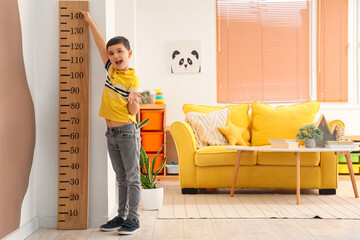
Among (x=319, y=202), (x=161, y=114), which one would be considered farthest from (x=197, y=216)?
(x=161, y=114)

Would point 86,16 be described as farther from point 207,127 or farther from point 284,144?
point 207,127

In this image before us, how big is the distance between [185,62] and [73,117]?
3.22 meters

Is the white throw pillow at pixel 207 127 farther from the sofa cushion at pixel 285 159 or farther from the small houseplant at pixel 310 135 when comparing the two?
the small houseplant at pixel 310 135

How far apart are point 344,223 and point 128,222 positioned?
1.47 metres

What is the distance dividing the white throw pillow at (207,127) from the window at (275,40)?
4.22 feet

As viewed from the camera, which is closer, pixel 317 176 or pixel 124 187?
pixel 124 187

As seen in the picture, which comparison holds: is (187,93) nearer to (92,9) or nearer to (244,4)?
(244,4)

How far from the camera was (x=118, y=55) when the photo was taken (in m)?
2.54

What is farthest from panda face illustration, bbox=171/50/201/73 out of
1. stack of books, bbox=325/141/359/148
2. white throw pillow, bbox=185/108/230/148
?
stack of books, bbox=325/141/359/148

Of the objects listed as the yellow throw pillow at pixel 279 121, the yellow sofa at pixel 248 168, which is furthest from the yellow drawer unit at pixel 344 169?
the yellow sofa at pixel 248 168

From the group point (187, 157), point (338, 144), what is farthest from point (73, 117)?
point (338, 144)

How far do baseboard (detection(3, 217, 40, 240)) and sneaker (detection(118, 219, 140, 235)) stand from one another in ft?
1.79

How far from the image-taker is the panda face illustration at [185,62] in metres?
5.73

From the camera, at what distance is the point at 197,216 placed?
3.11 m
